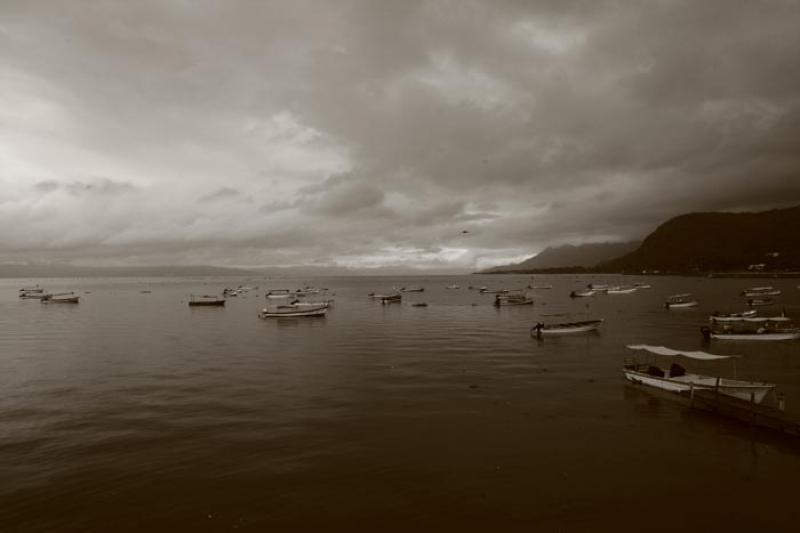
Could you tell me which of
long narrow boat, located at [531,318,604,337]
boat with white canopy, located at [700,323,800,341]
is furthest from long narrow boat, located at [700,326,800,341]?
long narrow boat, located at [531,318,604,337]

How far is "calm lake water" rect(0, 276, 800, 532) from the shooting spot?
742 inches

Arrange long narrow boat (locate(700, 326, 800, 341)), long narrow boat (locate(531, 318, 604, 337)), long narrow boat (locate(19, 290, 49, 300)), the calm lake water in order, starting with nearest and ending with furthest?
the calm lake water → long narrow boat (locate(700, 326, 800, 341)) → long narrow boat (locate(531, 318, 604, 337)) → long narrow boat (locate(19, 290, 49, 300))

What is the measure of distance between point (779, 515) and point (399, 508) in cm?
1445

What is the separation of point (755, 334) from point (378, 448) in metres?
57.3

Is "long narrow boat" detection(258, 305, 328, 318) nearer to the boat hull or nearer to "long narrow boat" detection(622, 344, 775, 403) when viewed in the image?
"long narrow boat" detection(622, 344, 775, 403)

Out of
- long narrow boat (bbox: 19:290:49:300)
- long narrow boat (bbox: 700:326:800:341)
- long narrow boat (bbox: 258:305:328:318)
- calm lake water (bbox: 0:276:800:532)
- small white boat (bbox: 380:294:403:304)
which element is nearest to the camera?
calm lake water (bbox: 0:276:800:532)

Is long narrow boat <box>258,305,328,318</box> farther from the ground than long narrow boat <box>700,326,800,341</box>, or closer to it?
farther from the ground

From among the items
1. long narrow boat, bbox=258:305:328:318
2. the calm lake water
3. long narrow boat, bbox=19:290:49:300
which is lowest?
the calm lake water

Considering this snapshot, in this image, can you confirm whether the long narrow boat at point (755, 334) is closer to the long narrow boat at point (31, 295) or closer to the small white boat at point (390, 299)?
the small white boat at point (390, 299)

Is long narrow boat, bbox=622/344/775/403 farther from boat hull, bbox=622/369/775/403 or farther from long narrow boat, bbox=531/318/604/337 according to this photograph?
long narrow boat, bbox=531/318/604/337

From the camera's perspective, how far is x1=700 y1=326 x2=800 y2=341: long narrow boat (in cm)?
5897

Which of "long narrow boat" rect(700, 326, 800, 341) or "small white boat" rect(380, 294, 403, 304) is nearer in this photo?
"long narrow boat" rect(700, 326, 800, 341)

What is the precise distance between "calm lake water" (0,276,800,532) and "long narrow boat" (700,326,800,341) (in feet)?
21.2

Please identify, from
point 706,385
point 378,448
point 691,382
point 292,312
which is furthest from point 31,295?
point 706,385
